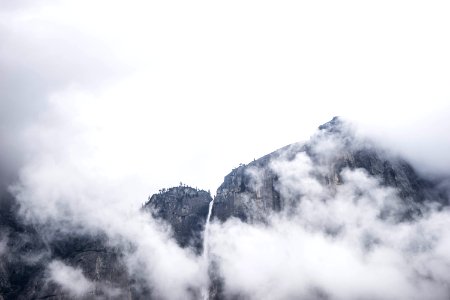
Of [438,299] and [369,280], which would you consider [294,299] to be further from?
[438,299]

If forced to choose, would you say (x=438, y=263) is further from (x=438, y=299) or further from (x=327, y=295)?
(x=327, y=295)

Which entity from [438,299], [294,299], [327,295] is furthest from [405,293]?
[294,299]

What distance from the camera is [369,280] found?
7869 inches

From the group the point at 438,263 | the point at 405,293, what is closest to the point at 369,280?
the point at 405,293

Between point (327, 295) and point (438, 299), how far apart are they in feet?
139

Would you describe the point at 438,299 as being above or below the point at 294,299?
below

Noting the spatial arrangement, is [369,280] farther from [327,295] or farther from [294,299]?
[294,299]

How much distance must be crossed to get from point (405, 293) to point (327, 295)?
30503 millimetres

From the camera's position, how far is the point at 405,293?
19162 cm

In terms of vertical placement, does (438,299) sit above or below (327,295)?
below

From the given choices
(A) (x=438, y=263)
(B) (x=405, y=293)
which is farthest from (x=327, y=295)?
(A) (x=438, y=263)

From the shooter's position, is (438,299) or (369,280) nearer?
(438,299)

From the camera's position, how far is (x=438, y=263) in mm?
197375

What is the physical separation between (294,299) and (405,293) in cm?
4396
